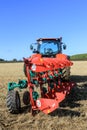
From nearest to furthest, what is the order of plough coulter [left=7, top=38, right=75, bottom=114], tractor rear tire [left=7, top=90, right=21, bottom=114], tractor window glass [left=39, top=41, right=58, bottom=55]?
1. plough coulter [left=7, top=38, right=75, bottom=114]
2. tractor rear tire [left=7, top=90, right=21, bottom=114]
3. tractor window glass [left=39, top=41, right=58, bottom=55]

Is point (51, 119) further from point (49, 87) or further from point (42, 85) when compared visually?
point (49, 87)

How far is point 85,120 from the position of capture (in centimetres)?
714

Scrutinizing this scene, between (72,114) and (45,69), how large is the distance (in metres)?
1.25

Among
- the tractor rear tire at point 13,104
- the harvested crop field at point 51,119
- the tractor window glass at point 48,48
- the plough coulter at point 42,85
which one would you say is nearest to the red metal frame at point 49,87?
the plough coulter at point 42,85

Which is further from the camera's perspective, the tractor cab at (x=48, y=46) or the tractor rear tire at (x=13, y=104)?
the tractor cab at (x=48, y=46)

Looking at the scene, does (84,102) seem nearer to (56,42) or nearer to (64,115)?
(64,115)

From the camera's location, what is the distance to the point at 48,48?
1531 centimetres

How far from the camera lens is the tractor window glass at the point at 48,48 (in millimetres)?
15210

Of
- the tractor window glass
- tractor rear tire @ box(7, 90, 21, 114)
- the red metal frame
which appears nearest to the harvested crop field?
tractor rear tire @ box(7, 90, 21, 114)

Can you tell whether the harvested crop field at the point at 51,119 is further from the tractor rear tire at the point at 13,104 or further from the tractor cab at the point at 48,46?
the tractor cab at the point at 48,46

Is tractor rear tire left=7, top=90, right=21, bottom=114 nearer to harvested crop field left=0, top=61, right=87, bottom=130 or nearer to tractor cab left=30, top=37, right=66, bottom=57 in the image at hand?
harvested crop field left=0, top=61, right=87, bottom=130

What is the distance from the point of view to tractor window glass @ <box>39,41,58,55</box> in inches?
599

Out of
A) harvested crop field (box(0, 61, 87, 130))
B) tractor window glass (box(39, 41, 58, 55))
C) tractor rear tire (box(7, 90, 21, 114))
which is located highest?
tractor window glass (box(39, 41, 58, 55))

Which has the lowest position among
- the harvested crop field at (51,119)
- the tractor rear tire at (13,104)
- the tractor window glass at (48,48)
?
the harvested crop field at (51,119)
